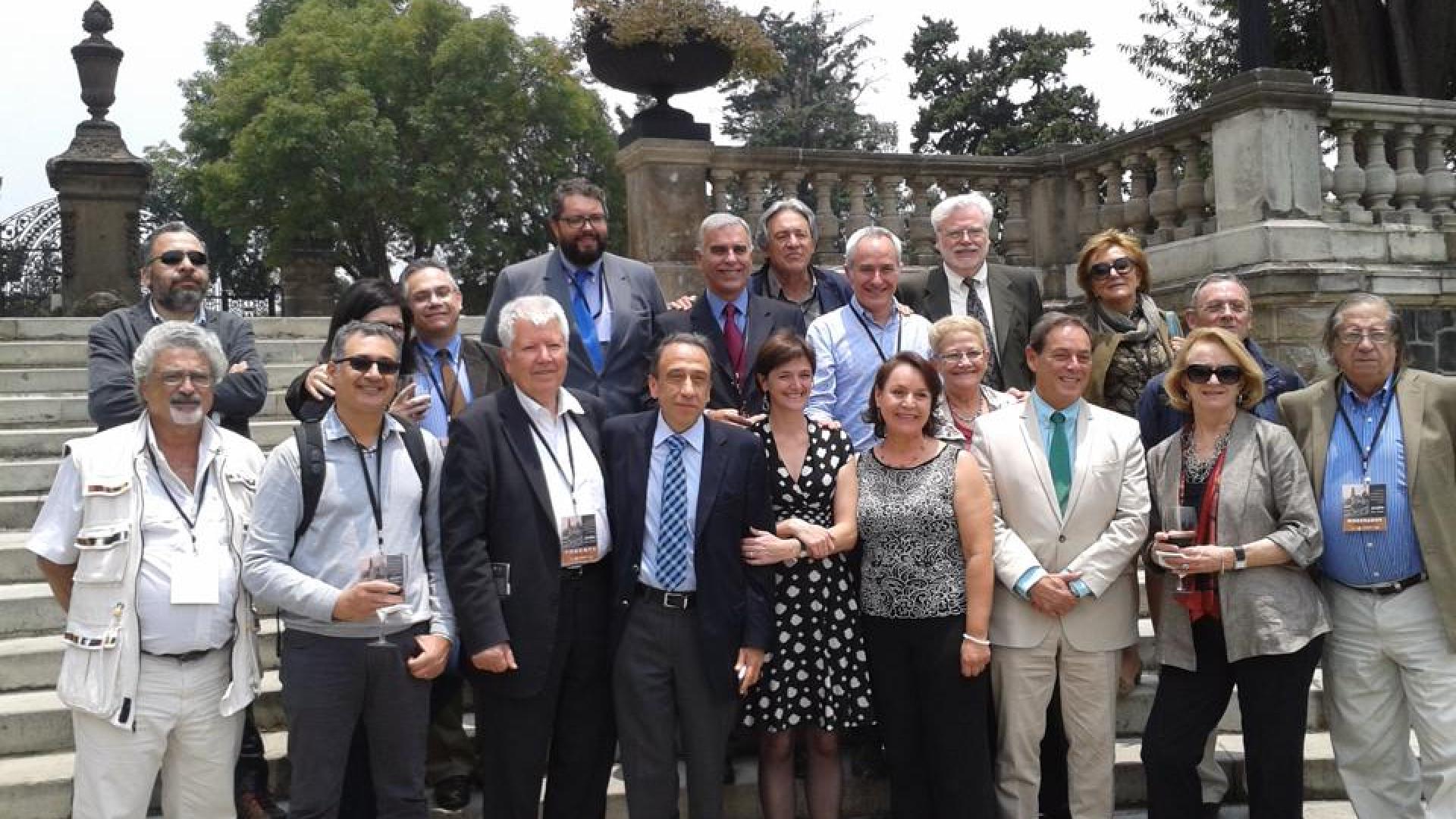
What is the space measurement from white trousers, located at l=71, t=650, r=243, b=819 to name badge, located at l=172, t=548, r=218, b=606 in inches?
7.0

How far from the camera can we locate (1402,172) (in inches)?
306

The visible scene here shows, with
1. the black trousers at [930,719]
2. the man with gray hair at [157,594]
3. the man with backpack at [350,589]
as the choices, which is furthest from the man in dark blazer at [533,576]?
the black trousers at [930,719]

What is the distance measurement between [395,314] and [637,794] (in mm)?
1833

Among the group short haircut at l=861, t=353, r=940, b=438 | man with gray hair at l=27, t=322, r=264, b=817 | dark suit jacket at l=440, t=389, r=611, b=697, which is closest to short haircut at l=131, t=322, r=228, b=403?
man with gray hair at l=27, t=322, r=264, b=817

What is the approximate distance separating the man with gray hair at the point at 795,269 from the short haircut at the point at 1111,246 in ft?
3.06

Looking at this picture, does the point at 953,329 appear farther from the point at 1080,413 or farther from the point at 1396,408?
the point at 1396,408

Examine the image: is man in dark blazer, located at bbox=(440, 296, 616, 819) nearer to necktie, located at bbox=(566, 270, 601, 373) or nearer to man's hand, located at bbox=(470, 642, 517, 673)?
man's hand, located at bbox=(470, 642, 517, 673)

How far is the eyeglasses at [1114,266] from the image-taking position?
4602 millimetres

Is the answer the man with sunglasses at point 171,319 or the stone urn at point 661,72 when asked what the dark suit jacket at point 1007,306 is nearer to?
the man with sunglasses at point 171,319

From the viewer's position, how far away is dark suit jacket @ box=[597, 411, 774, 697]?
3.76 meters

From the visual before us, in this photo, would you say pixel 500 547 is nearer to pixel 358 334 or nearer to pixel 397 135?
pixel 358 334

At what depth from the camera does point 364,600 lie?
3.32 meters

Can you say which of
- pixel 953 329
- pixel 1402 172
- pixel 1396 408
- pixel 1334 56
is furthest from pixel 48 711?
pixel 1334 56

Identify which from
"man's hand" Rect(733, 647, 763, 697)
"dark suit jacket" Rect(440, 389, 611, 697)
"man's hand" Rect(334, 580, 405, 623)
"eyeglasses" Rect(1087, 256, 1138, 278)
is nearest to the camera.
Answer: "man's hand" Rect(334, 580, 405, 623)
